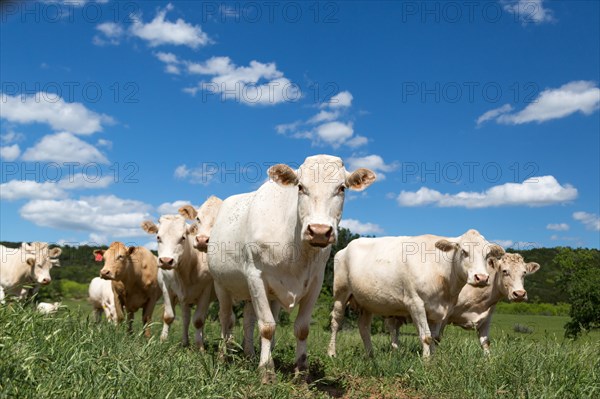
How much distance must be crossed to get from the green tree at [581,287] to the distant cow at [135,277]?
39.1 feet

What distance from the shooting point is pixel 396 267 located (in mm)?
11375

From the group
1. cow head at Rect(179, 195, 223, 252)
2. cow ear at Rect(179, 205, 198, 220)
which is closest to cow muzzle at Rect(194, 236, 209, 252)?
cow head at Rect(179, 195, 223, 252)

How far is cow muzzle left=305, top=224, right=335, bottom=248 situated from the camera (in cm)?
639

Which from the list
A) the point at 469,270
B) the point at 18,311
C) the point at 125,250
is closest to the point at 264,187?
the point at 18,311

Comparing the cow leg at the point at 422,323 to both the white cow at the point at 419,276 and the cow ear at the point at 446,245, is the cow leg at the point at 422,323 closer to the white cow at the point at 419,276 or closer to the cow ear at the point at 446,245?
the white cow at the point at 419,276

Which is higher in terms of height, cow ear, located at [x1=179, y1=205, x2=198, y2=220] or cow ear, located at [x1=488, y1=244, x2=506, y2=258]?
cow ear, located at [x1=179, y1=205, x2=198, y2=220]

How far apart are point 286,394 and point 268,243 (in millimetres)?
1966

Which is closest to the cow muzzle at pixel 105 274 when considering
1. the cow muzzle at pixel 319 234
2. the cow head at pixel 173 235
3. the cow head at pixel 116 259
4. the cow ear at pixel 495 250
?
the cow head at pixel 116 259

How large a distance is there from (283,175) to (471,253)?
4976 mm

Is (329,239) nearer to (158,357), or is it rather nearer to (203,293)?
(158,357)

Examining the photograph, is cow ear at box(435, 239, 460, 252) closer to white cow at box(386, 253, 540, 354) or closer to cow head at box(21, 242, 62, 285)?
white cow at box(386, 253, 540, 354)

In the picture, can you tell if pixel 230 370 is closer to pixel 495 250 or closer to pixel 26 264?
pixel 495 250

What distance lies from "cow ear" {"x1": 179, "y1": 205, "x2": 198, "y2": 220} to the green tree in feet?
38.1

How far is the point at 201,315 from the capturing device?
10.4 m
